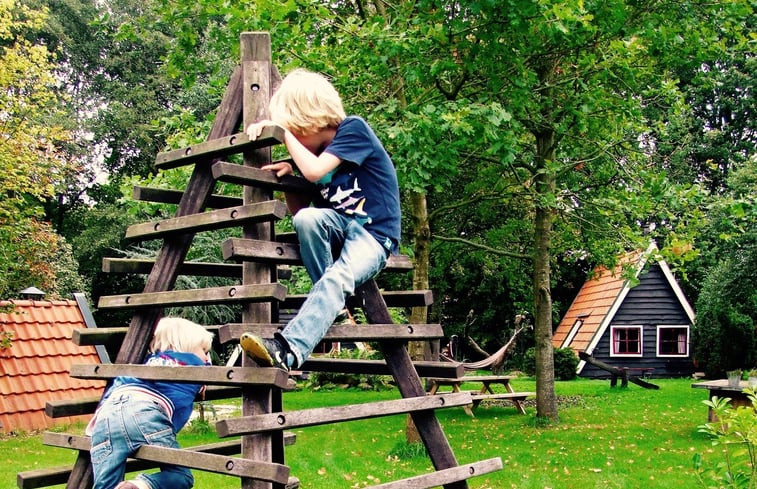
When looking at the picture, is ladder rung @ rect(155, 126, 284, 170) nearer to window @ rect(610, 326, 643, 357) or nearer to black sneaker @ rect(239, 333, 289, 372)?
black sneaker @ rect(239, 333, 289, 372)

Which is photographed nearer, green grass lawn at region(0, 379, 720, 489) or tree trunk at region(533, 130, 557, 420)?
green grass lawn at region(0, 379, 720, 489)

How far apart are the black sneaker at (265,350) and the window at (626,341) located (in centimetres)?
2570

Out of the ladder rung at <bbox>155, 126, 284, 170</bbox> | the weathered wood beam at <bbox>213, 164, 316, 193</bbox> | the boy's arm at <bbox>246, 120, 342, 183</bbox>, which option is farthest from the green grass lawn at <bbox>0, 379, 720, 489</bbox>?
the boy's arm at <bbox>246, 120, 342, 183</bbox>

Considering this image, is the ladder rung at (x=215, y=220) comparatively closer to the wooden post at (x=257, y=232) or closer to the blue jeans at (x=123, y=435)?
the wooden post at (x=257, y=232)

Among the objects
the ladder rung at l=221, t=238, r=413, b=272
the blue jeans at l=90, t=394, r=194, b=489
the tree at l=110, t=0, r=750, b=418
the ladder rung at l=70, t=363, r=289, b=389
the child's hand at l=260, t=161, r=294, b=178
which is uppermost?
the tree at l=110, t=0, r=750, b=418

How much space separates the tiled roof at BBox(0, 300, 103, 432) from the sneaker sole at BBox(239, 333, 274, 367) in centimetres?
1069

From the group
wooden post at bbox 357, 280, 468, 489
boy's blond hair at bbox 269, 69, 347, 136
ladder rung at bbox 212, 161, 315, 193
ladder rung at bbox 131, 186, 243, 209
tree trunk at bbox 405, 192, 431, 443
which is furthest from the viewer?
tree trunk at bbox 405, 192, 431, 443

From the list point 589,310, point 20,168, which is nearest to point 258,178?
point 20,168

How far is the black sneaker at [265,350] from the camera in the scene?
3.04 m

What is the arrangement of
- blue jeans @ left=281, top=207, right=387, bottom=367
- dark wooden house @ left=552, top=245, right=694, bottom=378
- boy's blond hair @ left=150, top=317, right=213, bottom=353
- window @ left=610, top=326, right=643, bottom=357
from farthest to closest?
window @ left=610, top=326, right=643, bottom=357
dark wooden house @ left=552, top=245, right=694, bottom=378
boy's blond hair @ left=150, top=317, right=213, bottom=353
blue jeans @ left=281, top=207, right=387, bottom=367

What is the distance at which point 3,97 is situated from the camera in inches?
502

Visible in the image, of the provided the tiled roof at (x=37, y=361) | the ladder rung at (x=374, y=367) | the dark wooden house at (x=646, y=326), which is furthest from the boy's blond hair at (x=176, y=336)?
the dark wooden house at (x=646, y=326)

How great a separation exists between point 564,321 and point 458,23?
2311cm

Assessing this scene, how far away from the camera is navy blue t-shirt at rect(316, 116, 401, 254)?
3.71 meters
